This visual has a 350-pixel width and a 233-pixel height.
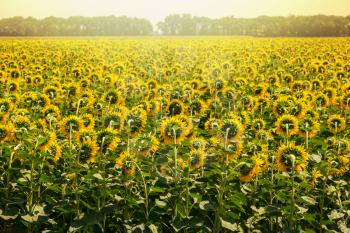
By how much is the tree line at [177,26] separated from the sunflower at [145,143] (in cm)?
7874

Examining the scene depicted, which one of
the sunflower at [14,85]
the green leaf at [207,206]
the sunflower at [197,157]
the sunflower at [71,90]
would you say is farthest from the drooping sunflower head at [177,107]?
the sunflower at [14,85]

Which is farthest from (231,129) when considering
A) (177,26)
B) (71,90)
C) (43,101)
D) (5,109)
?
(177,26)

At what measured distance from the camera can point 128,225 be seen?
4.04 m

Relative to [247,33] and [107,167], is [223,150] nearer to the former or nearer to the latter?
[107,167]

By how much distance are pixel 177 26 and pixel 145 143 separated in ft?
326

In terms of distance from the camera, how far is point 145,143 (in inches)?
163

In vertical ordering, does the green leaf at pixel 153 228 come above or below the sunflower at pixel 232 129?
below

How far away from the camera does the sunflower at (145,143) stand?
419cm

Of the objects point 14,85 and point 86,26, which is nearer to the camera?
point 14,85

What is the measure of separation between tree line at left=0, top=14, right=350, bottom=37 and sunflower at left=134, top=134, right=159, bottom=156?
78.7m

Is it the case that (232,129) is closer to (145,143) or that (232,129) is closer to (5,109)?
(145,143)

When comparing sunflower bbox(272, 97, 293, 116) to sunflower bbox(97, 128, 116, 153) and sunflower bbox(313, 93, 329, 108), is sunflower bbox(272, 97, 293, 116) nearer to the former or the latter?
sunflower bbox(313, 93, 329, 108)

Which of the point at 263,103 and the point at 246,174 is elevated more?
the point at 263,103

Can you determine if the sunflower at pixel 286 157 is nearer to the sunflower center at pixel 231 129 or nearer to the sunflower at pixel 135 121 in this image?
the sunflower center at pixel 231 129
